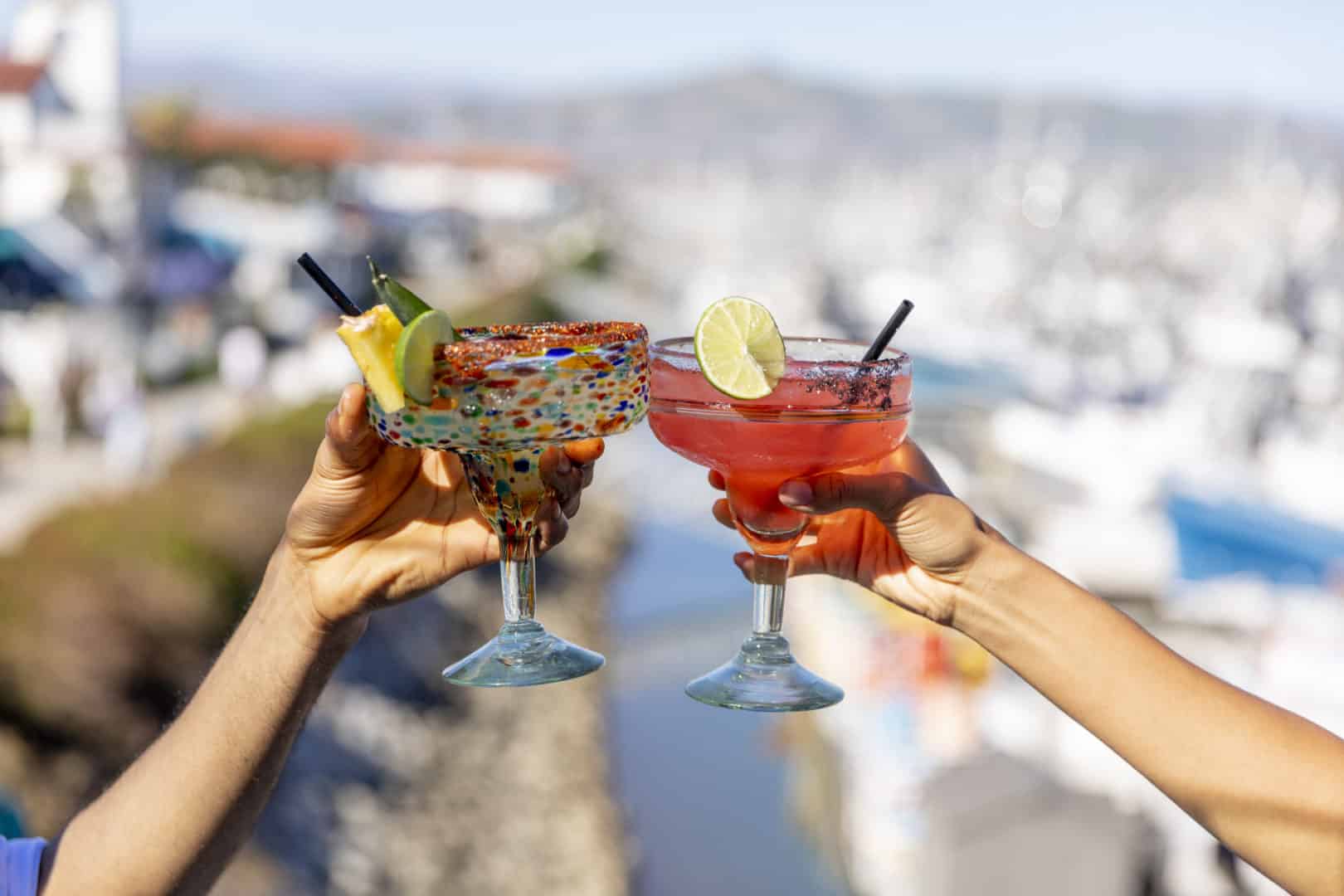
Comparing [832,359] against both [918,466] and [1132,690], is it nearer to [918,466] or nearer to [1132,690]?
[918,466]

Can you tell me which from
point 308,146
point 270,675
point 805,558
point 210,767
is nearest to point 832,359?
point 805,558

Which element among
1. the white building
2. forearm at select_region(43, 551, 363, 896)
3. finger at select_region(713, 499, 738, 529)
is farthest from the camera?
the white building

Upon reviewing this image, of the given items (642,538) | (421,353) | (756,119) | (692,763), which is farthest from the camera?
(756,119)

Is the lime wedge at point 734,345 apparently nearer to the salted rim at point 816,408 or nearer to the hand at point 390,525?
the salted rim at point 816,408

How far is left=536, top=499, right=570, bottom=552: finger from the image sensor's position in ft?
5.24

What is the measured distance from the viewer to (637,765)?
13164 mm

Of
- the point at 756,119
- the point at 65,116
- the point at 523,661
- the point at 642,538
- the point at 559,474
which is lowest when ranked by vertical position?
the point at 642,538

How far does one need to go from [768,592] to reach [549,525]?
266 mm

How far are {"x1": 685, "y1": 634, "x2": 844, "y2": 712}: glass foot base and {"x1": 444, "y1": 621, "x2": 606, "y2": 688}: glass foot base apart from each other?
136mm

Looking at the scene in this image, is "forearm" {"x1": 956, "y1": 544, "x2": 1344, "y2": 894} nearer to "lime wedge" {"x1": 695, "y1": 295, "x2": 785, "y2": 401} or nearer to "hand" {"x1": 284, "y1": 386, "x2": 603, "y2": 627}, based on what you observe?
"lime wedge" {"x1": 695, "y1": 295, "x2": 785, "y2": 401}

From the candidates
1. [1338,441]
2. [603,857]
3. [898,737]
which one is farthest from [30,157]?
[1338,441]

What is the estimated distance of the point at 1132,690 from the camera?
4.63 ft

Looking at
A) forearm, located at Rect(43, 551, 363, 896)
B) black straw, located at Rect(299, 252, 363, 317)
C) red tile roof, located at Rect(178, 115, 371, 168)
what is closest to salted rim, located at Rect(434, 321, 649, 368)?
black straw, located at Rect(299, 252, 363, 317)

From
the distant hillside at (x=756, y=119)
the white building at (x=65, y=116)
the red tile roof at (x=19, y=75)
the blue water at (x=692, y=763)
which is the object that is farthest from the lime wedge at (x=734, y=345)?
the distant hillside at (x=756, y=119)
